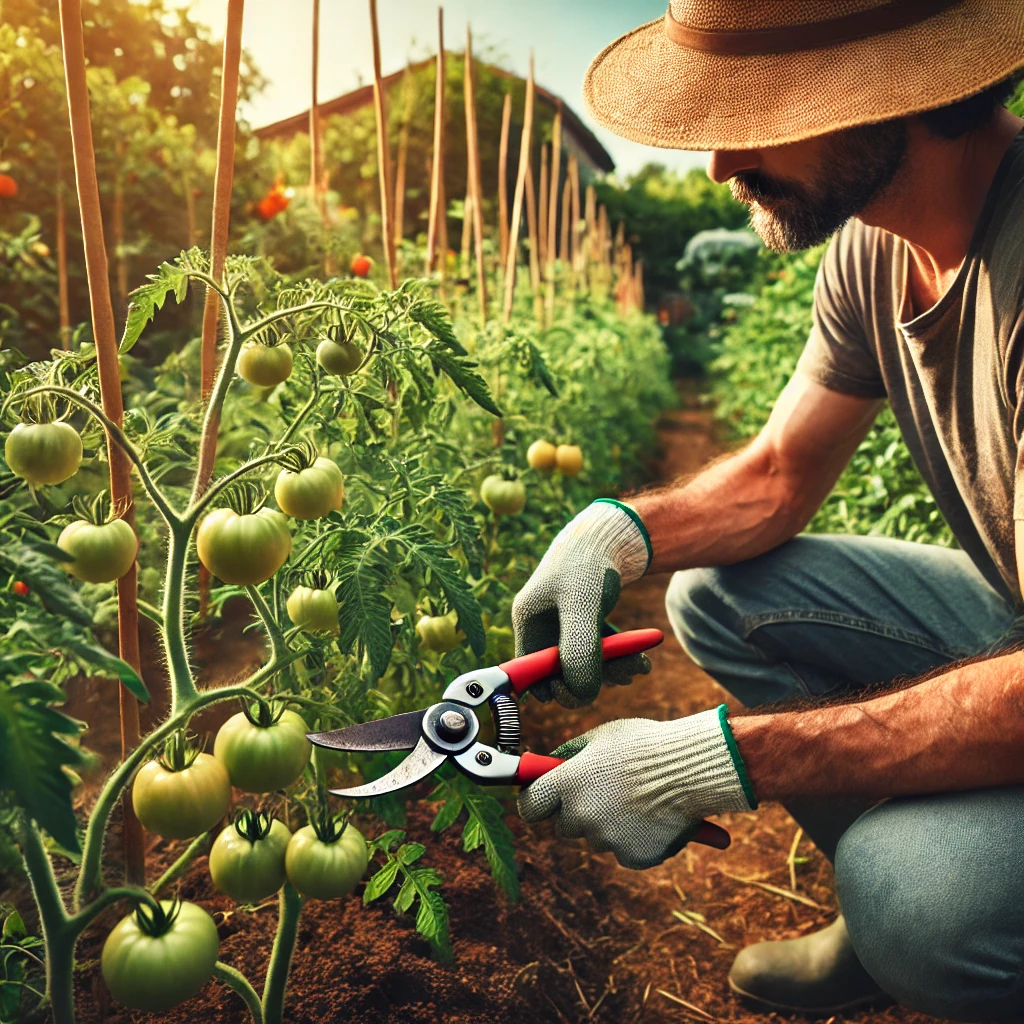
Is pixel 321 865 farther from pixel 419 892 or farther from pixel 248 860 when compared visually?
pixel 419 892

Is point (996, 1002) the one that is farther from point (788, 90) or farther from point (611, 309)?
point (611, 309)

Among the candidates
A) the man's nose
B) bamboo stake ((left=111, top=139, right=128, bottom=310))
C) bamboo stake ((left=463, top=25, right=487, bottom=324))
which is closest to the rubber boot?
the man's nose

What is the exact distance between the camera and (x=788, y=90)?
132 centimetres

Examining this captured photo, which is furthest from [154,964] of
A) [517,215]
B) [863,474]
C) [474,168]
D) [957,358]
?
[517,215]

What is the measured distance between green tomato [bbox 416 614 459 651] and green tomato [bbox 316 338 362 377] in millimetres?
506

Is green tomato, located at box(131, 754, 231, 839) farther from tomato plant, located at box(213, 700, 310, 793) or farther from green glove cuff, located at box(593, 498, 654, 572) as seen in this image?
green glove cuff, located at box(593, 498, 654, 572)

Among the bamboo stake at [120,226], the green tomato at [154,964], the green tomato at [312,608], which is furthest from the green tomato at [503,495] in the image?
the bamboo stake at [120,226]

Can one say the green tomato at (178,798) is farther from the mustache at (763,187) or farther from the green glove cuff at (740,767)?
the mustache at (763,187)

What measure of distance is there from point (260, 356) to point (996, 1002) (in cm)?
138

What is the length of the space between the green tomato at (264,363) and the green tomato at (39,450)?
28cm

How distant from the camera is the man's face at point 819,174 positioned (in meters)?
1.43

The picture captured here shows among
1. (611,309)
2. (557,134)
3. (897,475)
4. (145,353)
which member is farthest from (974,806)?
(611,309)

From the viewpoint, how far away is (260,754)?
0.99m

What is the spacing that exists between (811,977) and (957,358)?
3.96ft
